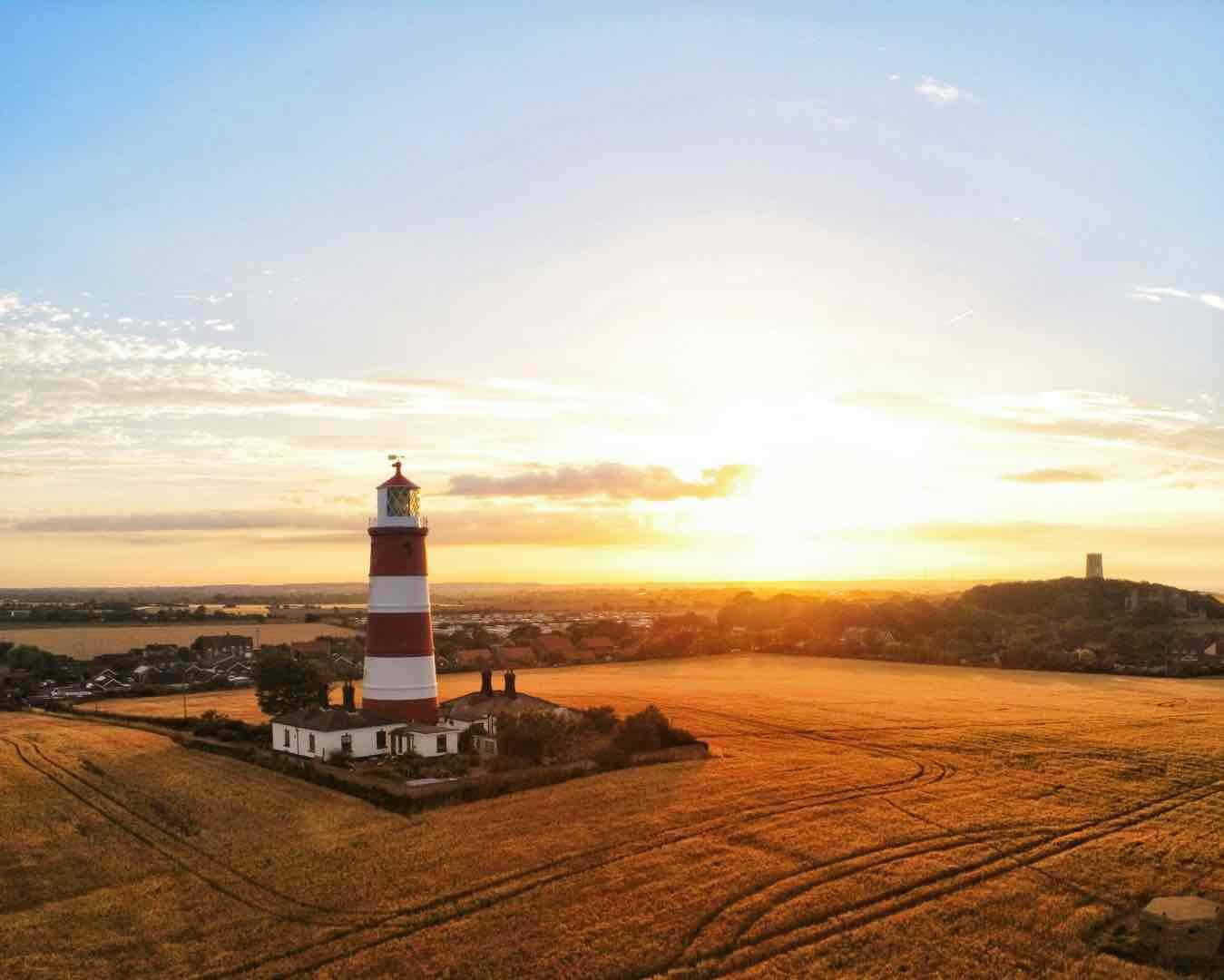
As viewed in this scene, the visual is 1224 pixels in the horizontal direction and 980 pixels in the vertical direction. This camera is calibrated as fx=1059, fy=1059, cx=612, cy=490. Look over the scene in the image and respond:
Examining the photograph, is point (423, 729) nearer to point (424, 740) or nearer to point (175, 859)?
point (424, 740)

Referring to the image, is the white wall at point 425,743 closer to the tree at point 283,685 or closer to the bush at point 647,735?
the bush at point 647,735

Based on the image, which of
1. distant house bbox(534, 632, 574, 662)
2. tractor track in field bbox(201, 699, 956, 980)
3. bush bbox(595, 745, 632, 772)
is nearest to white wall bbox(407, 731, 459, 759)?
bush bbox(595, 745, 632, 772)

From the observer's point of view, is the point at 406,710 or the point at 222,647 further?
the point at 222,647

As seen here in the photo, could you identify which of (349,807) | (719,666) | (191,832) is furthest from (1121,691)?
(191,832)

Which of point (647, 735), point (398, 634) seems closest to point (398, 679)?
point (398, 634)

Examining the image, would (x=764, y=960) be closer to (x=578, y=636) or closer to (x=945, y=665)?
(x=945, y=665)

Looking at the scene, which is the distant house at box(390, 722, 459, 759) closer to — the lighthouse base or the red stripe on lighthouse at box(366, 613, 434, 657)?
the lighthouse base

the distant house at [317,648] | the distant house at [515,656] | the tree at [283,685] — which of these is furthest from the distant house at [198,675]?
the tree at [283,685]
